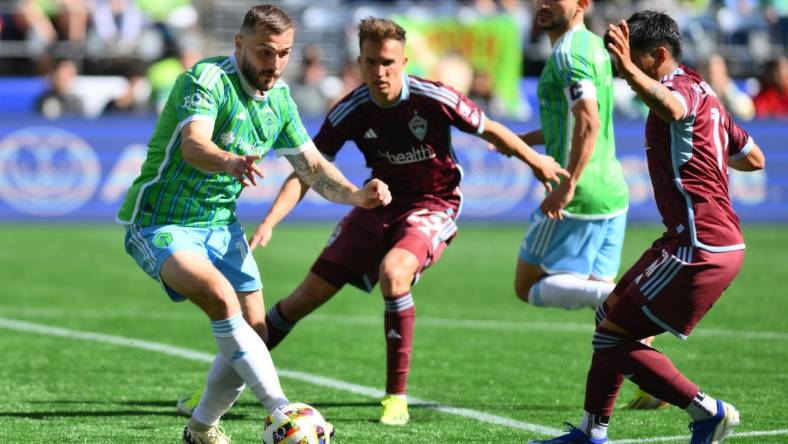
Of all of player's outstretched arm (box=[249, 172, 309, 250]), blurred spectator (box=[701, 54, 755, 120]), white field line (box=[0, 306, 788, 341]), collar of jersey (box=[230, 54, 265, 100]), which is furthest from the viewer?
blurred spectator (box=[701, 54, 755, 120])

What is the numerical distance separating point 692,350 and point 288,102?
4365 mm

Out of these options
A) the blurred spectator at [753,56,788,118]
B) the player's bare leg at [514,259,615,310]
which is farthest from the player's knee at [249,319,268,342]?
the blurred spectator at [753,56,788,118]

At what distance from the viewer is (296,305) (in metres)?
7.80

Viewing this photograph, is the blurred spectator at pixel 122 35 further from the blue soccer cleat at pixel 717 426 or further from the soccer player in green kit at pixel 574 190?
the blue soccer cleat at pixel 717 426

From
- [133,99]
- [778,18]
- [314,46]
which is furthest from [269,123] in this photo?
[778,18]

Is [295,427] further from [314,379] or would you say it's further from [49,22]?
[49,22]

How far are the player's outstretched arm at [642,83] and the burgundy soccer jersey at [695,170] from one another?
0.16 metres

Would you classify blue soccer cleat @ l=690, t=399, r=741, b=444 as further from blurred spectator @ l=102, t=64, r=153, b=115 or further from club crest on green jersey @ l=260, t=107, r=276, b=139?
blurred spectator @ l=102, t=64, r=153, b=115

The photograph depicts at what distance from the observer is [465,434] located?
6.65 metres

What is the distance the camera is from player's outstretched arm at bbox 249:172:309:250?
23.7ft

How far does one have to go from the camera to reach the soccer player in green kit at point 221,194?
595cm

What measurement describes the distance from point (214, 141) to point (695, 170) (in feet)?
7.64

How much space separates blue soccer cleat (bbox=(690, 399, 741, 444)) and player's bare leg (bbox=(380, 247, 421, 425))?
1.88 m

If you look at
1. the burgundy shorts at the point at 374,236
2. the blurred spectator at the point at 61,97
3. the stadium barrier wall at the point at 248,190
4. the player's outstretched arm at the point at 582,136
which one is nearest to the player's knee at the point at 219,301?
the burgundy shorts at the point at 374,236
